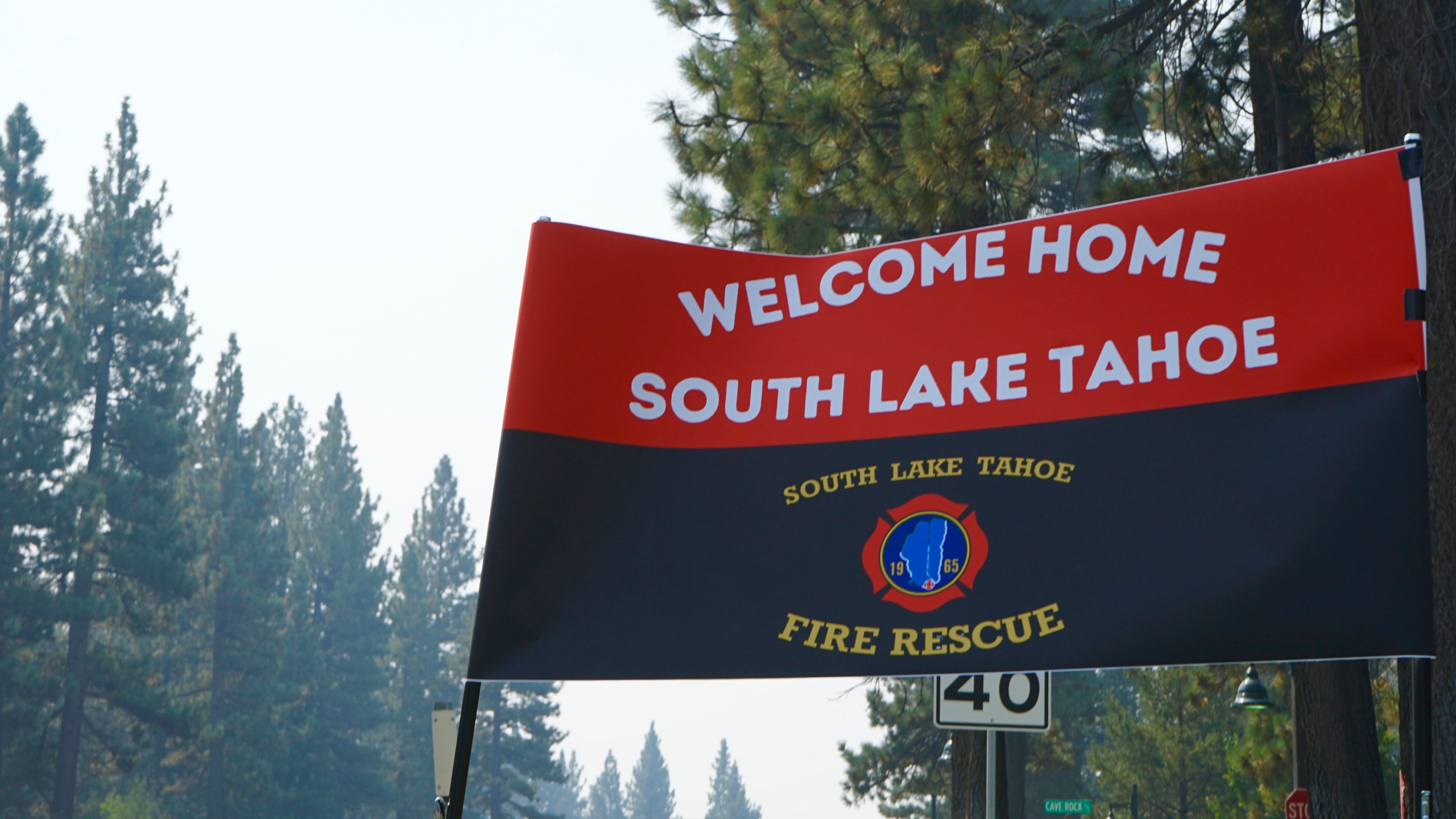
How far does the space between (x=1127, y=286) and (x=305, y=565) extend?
73.0 meters

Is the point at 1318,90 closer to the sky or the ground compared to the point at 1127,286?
closer to the sky

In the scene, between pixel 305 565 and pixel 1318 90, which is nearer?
pixel 1318 90

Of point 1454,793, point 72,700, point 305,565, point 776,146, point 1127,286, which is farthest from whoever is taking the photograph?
point 305,565

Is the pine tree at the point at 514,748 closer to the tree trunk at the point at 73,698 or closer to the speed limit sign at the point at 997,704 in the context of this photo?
the tree trunk at the point at 73,698

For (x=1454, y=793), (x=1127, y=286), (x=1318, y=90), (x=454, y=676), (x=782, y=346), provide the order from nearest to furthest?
(x=1127, y=286) < (x=782, y=346) < (x=1454, y=793) < (x=1318, y=90) < (x=454, y=676)

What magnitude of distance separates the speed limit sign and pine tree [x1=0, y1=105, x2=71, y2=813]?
1523 inches

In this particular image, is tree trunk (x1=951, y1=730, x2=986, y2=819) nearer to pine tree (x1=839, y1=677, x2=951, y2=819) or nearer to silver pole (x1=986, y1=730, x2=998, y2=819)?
silver pole (x1=986, y1=730, x2=998, y2=819)

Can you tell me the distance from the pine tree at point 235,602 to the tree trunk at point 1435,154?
165 ft

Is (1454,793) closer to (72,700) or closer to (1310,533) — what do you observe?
(1310,533)

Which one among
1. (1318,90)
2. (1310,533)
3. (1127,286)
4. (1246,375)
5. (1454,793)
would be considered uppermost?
(1318,90)

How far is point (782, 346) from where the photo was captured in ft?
14.2

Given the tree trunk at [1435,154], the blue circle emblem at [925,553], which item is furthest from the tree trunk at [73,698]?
the blue circle emblem at [925,553]

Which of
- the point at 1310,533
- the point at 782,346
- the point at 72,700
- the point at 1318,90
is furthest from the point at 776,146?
the point at 72,700

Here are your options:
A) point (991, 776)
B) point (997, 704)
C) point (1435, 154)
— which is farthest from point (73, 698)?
point (1435, 154)
